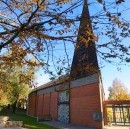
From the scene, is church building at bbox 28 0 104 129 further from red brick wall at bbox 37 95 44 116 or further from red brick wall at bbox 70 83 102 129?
red brick wall at bbox 37 95 44 116

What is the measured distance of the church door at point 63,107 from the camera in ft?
121

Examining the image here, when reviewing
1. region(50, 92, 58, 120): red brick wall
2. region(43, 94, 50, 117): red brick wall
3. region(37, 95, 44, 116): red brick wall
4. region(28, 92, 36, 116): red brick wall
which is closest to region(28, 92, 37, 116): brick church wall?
region(28, 92, 36, 116): red brick wall

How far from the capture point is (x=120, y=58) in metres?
8.09

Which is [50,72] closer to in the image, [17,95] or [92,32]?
[92,32]

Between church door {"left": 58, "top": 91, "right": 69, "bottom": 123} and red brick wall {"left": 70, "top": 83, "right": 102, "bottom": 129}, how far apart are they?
5.01 feet

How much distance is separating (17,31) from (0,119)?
20204mm

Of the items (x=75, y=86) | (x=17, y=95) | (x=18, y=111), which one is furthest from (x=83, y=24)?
(x=18, y=111)

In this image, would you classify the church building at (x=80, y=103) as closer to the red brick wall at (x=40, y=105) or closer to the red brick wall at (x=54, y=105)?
the red brick wall at (x=54, y=105)

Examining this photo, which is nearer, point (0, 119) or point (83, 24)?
point (83, 24)

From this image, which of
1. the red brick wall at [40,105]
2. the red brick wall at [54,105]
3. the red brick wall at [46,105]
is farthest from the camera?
the red brick wall at [40,105]

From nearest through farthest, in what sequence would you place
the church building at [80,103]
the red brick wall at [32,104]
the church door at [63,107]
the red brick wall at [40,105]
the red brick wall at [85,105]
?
the church building at [80,103] → the red brick wall at [85,105] → the church door at [63,107] → the red brick wall at [40,105] → the red brick wall at [32,104]

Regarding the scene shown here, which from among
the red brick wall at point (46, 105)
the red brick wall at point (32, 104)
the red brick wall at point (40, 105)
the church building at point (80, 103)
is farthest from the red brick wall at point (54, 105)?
the red brick wall at point (32, 104)

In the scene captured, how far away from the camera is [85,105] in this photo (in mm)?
32031

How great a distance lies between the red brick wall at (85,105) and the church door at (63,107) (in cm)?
153
